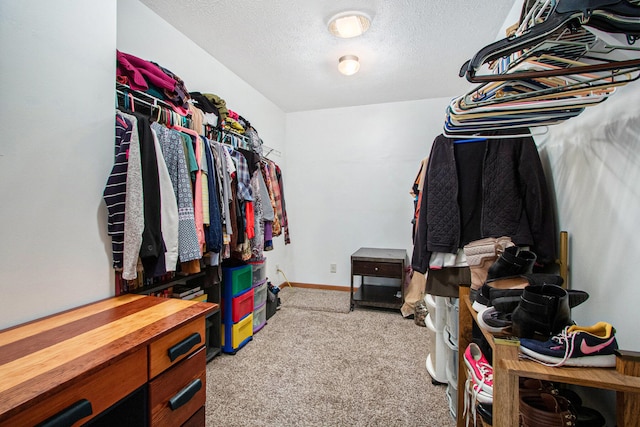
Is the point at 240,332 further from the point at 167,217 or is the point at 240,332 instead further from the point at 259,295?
the point at 167,217

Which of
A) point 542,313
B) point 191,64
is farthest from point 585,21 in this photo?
point 191,64

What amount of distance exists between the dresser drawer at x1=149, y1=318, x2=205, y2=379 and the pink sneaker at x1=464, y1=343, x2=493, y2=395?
1.00m

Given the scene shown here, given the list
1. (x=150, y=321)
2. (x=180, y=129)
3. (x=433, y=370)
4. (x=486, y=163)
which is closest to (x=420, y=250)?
(x=486, y=163)

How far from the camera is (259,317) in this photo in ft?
8.41

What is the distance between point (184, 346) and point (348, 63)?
2.38 m

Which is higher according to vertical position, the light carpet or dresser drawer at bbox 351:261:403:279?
dresser drawer at bbox 351:261:403:279

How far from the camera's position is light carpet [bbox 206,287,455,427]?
1.50 meters

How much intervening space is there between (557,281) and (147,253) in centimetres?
151

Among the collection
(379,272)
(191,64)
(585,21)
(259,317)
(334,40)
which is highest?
(334,40)

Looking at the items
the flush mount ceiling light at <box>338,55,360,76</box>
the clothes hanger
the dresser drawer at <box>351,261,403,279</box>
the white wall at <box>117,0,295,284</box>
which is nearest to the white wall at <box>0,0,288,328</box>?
the white wall at <box>117,0,295,284</box>

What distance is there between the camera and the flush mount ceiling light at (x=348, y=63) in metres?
2.40

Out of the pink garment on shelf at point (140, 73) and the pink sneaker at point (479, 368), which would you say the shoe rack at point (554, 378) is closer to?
the pink sneaker at point (479, 368)

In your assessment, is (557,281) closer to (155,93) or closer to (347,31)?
(347,31)

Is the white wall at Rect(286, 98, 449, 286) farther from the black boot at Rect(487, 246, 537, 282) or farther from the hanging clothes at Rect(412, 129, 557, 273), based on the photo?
the black boot at Rect(487, 246, 537, 282)
